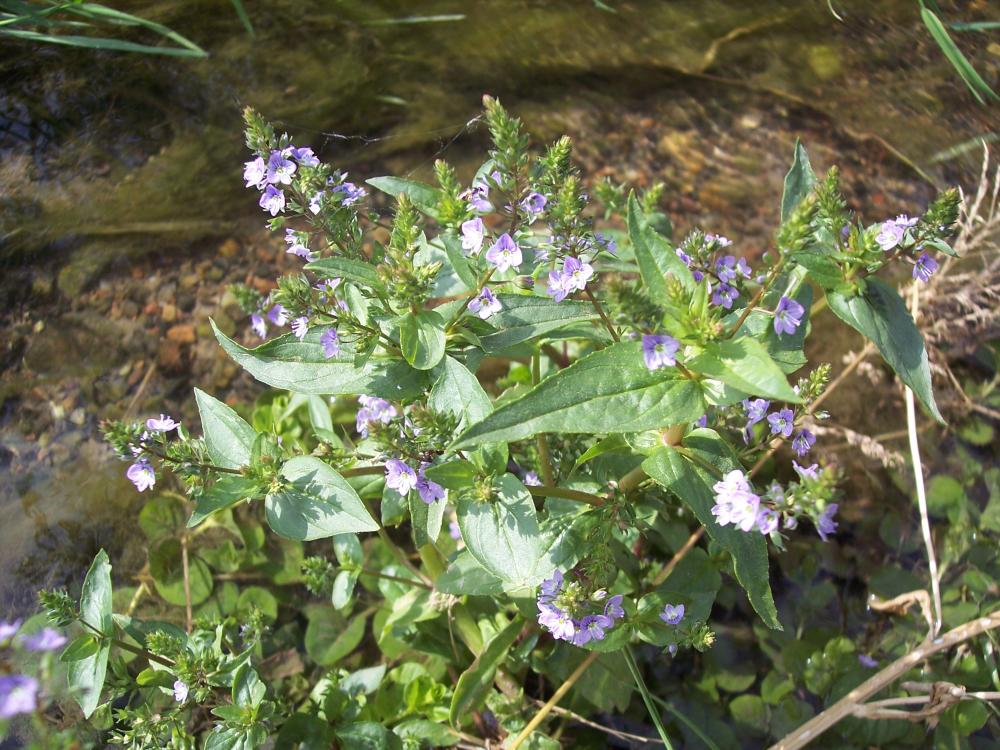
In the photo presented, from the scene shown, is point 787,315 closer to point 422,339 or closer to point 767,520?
point 767,520

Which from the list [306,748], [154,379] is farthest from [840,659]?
[154,379]

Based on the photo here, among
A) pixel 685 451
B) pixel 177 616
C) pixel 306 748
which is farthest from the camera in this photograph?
pixel 177 616

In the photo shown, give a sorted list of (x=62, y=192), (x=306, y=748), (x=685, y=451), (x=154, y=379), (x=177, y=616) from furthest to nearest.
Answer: (x=62, y=192), (x=154, y=379), (x=177, y=616), (x=306, y=748), (x=685, y=451)

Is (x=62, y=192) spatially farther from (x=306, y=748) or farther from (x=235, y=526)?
(x=306, y=748)

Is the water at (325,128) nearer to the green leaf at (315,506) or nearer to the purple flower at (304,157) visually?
the green leaf at (315,506)

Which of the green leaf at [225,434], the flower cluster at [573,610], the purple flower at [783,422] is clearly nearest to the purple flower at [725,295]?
the purple flower at [783,422]

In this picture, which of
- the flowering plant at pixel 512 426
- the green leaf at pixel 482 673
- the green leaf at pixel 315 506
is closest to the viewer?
the flowering plant at pixel 512 426
